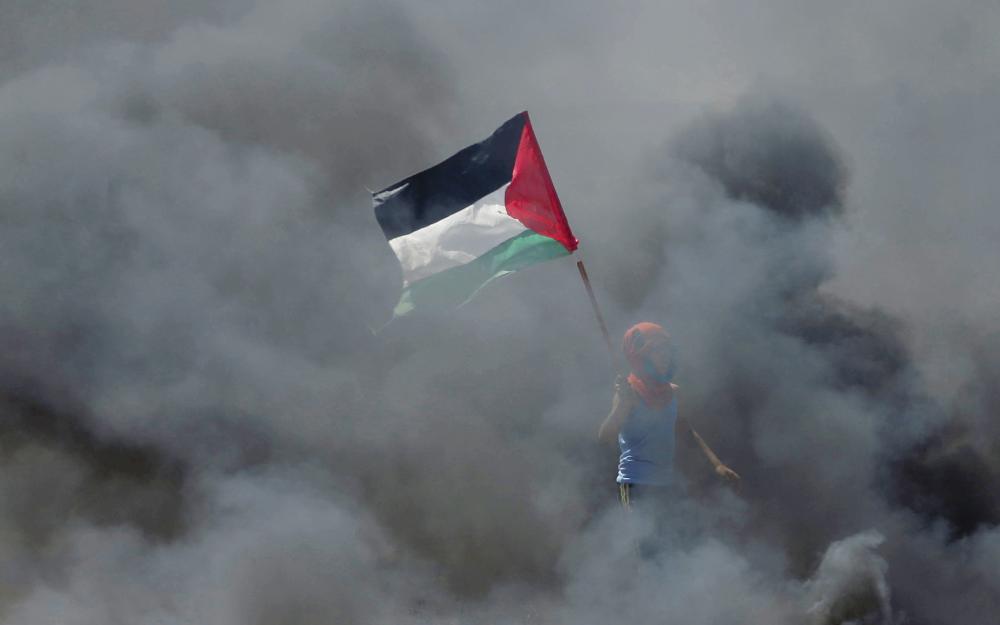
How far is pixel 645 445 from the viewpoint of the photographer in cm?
414

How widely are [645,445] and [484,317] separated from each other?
7.32 feet

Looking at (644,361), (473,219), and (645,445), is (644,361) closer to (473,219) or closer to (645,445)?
(645,445)

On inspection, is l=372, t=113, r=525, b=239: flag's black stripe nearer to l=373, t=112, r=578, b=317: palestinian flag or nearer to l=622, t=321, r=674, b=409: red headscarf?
l=373, t=112, r=578, b=317: palestinian flag

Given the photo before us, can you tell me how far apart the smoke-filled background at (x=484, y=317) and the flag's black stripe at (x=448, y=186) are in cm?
153

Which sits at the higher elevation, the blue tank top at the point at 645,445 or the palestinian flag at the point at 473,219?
the palestinian flag at the point at 473,219

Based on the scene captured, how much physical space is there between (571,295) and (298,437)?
1881 mm

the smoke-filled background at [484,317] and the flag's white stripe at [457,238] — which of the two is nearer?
the flag's white stripe at [457,238]

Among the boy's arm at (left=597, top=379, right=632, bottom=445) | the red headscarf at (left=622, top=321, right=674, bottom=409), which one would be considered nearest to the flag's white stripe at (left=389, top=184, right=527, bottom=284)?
the red headscarf at (left=622, top=321, right=674, bottom=409)

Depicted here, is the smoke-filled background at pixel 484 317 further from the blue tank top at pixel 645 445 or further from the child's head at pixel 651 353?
the child's head at pixel 651 353

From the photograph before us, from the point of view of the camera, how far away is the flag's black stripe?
462 centimetres

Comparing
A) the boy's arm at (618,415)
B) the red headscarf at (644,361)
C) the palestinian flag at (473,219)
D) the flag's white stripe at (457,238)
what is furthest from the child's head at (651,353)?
the flag's white stripe at (457,238)

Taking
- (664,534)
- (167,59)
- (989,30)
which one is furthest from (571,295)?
(989,30)

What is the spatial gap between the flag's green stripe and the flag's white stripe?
3cm

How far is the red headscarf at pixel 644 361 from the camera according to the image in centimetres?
406
